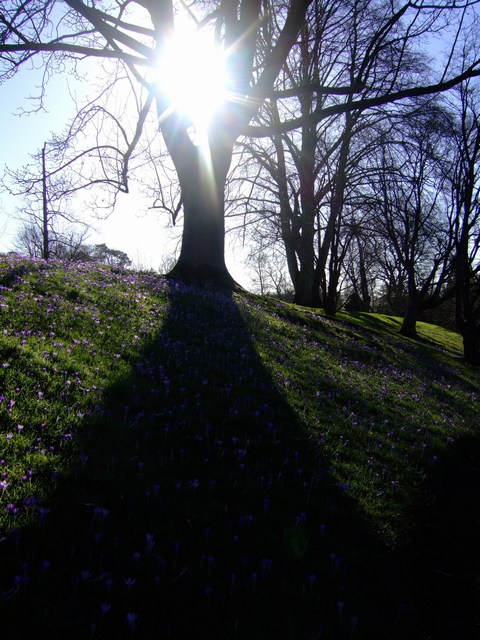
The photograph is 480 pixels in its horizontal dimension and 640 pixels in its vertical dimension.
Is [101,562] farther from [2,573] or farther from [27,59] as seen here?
[27,59]

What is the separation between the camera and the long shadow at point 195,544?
2418 millimetres

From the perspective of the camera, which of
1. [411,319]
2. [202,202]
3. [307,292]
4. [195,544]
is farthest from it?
[411,319]

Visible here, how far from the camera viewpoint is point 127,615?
2217 mm

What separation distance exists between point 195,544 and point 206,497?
564 mm

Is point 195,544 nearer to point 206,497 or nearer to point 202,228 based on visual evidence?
point 206,497

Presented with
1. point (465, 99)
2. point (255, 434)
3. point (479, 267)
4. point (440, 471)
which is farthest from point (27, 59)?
point (479, 267)

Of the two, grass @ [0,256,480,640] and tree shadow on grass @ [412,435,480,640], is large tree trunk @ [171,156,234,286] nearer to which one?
grass @ [0,256,480,640]

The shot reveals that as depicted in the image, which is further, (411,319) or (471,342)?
(411,319)

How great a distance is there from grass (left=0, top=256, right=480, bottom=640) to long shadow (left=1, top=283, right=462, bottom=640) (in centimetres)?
1

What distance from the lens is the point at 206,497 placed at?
3.61 meters

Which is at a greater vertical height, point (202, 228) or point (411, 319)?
point (202, 228)

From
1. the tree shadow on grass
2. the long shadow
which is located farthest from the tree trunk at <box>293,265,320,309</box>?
the long shadow

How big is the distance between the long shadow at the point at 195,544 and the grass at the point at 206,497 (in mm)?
13

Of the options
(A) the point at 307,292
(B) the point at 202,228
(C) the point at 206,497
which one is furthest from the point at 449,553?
(A) the point at 307,292
